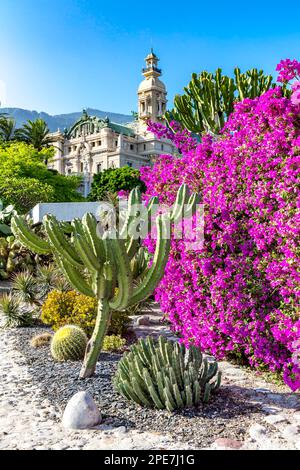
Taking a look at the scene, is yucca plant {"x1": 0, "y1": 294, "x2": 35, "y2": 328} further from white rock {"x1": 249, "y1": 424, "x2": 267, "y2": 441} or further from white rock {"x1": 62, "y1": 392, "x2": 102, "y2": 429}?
white rock {"x1": 249, "y1": 424, "x2": 267, "y2": 441}

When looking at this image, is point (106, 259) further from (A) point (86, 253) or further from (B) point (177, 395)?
(B) point (177, 395)

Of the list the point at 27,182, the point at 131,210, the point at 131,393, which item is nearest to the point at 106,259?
the point at 131,210

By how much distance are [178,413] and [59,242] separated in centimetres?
224

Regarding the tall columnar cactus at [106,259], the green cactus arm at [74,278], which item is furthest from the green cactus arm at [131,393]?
the green cactus arm at [74,278]

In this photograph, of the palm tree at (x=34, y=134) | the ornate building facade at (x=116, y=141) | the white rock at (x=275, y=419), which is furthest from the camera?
the ornate building facade at (x=116, y=141)

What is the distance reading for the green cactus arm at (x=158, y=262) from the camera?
4945mm

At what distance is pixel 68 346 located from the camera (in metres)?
6.22

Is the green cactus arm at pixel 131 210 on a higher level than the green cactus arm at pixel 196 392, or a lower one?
higher

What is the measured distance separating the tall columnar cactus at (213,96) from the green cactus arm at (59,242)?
718cm

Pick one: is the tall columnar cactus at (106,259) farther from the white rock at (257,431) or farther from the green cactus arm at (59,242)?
the white rock at (257,431)

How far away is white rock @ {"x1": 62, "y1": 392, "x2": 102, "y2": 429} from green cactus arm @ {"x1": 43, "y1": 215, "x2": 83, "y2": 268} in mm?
1720

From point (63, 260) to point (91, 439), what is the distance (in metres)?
2.18

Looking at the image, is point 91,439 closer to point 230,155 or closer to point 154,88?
point 230,155
